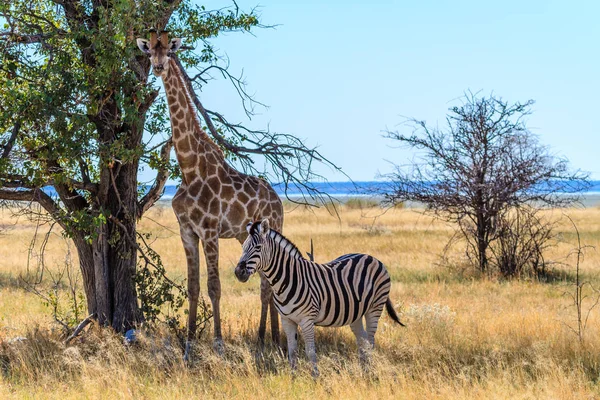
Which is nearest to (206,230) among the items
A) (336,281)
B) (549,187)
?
(336,281)

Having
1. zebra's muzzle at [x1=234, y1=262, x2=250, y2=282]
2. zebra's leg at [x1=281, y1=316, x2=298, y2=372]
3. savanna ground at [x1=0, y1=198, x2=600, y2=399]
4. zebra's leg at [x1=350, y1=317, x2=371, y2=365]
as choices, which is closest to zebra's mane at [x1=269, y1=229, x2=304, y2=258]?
zebra's muzzle at [x1=234, y1=262, x2=250, y2=282]

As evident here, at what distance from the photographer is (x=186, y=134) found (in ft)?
30.3

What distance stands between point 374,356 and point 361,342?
1.68 ft

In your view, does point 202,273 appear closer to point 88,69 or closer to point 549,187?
point 549,187

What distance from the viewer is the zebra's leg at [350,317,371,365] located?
7.99 metres

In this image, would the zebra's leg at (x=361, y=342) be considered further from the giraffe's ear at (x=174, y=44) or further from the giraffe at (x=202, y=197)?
the giraffe's ear at (x=174, y=44)

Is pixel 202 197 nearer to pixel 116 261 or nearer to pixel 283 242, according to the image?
pixel 283 242

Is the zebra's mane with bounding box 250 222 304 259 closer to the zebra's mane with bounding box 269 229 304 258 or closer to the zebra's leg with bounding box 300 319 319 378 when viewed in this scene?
the zebra's mane with bounding box 269 229 304 258

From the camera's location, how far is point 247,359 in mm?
7641

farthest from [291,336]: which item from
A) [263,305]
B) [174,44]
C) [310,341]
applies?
[174,44]

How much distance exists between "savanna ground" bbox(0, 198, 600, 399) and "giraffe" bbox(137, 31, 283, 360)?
0.65 m

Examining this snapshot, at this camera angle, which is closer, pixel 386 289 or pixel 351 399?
pixel 351 399

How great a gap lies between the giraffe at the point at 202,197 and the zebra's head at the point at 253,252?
1766mm

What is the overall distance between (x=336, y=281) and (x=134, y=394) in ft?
7.87
